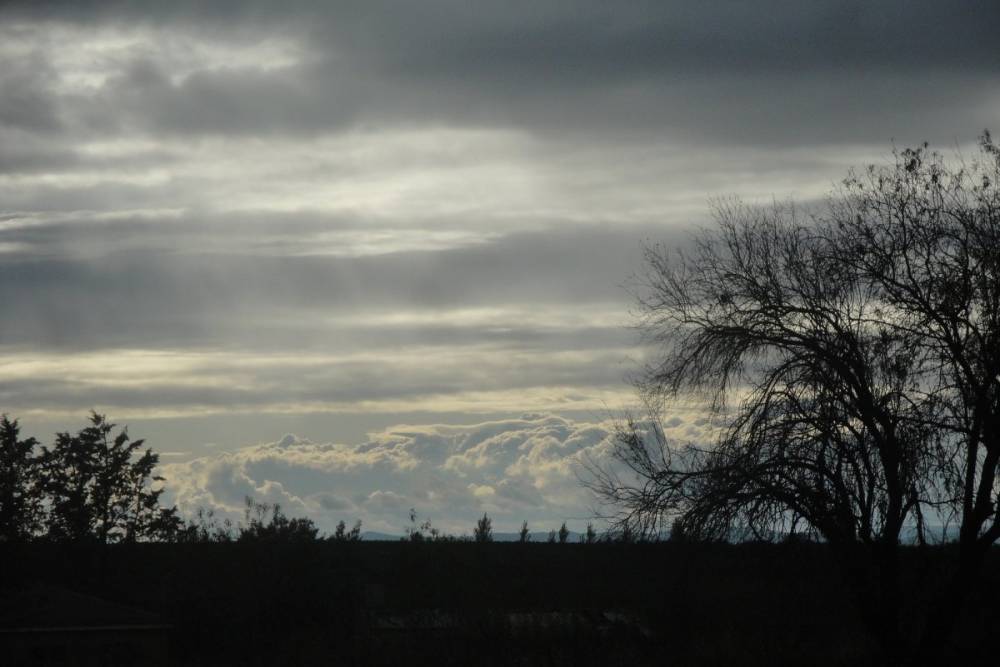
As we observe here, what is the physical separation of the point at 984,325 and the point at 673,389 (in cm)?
586

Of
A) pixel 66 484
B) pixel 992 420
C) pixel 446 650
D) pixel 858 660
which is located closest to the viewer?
pixel 992 420

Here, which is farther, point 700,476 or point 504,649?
point 504,649

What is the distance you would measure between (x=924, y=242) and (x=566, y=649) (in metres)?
20.4

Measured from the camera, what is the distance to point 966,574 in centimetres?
2309

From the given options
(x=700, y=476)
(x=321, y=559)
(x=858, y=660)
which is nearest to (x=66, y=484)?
(x=321, y=559)

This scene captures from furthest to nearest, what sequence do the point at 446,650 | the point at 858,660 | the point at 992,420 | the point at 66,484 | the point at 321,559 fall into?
the point at 66,484
the point at 321,559
the point at 446,650
the point at 858,660
the point at 992,420

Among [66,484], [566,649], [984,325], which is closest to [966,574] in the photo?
[984,325]

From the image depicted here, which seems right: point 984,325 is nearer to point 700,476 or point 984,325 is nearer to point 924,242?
point 924,242

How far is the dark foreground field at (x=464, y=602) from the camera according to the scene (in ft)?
116

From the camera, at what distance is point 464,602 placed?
151ft

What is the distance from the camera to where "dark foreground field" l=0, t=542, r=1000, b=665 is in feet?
116

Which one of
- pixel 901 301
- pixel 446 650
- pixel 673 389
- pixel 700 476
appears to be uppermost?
pixel 901 301

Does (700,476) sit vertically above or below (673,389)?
below

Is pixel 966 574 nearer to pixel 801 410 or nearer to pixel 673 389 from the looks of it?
pixel 801 410
